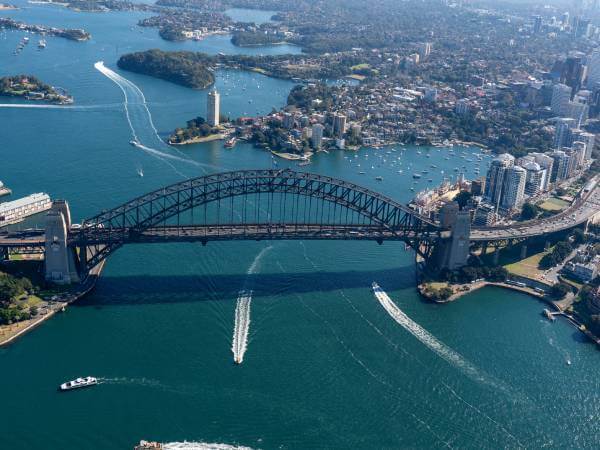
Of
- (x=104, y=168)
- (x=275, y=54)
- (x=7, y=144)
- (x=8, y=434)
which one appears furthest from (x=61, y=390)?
(x=275, y=54)

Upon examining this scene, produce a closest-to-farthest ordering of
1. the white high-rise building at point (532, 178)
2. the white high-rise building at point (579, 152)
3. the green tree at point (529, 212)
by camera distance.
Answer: the green tree at point (529, 212), the white high-rise building at point (532, 178), the white high-rise building at point (579, 152)

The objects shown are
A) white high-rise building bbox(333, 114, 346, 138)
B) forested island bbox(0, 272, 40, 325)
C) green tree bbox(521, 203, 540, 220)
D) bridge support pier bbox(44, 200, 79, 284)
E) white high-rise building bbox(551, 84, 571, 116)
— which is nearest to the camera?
forested island bbox(0, 272, 40, 325)

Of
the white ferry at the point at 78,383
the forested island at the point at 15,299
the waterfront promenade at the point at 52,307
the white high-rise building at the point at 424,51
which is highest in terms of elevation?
the white high-rise building at the point at 424,51

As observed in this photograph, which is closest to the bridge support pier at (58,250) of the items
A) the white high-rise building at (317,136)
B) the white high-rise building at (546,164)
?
the white high-rise building at (317,136)

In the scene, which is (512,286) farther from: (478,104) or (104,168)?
(478,104)

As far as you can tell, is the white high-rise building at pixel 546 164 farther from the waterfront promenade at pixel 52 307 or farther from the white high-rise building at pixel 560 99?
the waterfront promenade at pixel 52 307

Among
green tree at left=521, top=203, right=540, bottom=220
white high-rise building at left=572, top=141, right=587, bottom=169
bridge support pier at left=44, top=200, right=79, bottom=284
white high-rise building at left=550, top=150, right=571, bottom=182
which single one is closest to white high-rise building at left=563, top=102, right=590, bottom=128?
white high-rise building at left=572, top=141, right=587, bottom=169

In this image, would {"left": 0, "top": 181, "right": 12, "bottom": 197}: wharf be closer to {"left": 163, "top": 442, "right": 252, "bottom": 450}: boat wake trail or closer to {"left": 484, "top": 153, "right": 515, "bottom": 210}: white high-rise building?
{"left": 163, "top": 442, "right": 252, "bottom": 450}: boat wake trail
